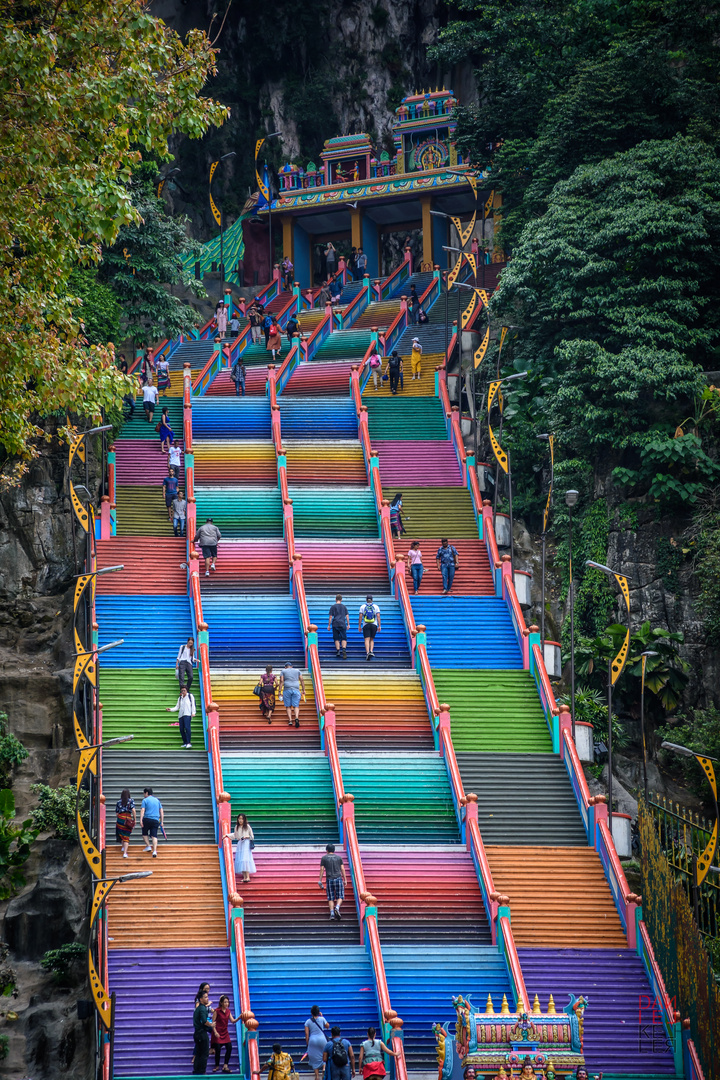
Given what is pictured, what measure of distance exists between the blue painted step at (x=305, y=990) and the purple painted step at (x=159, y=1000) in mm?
494

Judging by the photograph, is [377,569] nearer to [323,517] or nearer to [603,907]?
[323,517]

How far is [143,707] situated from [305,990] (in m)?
7.91

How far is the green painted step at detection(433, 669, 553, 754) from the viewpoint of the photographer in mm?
27672

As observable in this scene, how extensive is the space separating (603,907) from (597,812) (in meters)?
1.71

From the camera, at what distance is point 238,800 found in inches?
1008

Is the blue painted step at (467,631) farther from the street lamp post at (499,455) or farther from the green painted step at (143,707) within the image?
the green painted step at (143,707)

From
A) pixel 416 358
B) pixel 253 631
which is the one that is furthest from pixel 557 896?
pixel 416 358

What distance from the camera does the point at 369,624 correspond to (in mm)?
29109

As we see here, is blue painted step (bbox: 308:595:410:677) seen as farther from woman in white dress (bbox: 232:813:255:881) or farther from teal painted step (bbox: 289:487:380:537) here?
woman in white dress (bbox: 232:813:255:881)

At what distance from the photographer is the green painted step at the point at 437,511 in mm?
34250

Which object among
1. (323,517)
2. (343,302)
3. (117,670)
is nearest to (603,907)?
(117,670)

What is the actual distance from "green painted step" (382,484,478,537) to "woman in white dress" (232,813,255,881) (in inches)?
442

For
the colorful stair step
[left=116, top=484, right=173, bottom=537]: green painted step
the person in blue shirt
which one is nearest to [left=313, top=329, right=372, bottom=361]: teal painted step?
[left=116, top=484, right=173, bottom=537]: green painted step

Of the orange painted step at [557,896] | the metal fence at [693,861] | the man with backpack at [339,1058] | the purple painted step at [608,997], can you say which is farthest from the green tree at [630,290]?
the man with backpack at [339,1058]
